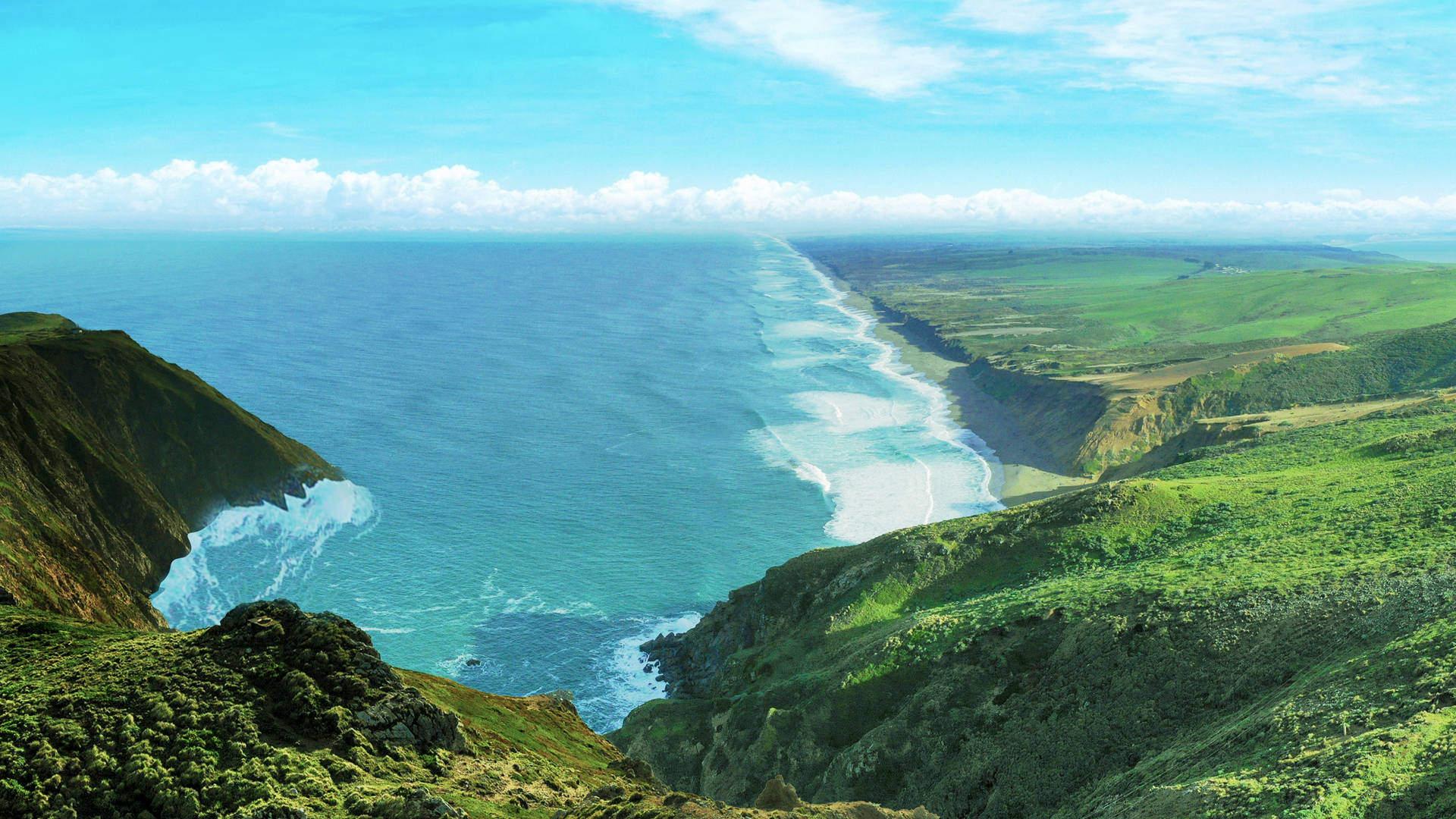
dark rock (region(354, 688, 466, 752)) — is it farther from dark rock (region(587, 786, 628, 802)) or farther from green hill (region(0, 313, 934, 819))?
dark rock (region(587, 786, 628, 802))

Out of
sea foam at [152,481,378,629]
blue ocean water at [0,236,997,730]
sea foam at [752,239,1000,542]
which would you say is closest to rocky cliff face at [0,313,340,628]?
sea foam at [152,481,378,629]

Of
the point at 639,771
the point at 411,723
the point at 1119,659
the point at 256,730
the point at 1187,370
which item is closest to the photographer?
the point at 256,730

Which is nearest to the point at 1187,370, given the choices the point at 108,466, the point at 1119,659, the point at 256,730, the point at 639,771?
the point at 1119,659

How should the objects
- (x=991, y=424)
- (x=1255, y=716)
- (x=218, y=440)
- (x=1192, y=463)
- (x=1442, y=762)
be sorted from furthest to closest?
(x=991, y=424)
(x=218, y=440)
(x=1192, y=463)
(x=1255, y=716)
(x=1442, y=762)

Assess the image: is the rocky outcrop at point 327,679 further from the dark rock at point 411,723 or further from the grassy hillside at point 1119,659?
the grassy hillside at point 1119,659

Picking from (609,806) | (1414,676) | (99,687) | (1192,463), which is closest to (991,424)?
(1192,463)

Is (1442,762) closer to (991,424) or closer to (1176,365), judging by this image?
(991,424)

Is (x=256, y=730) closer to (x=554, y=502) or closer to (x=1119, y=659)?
(x=1119, y=659)
